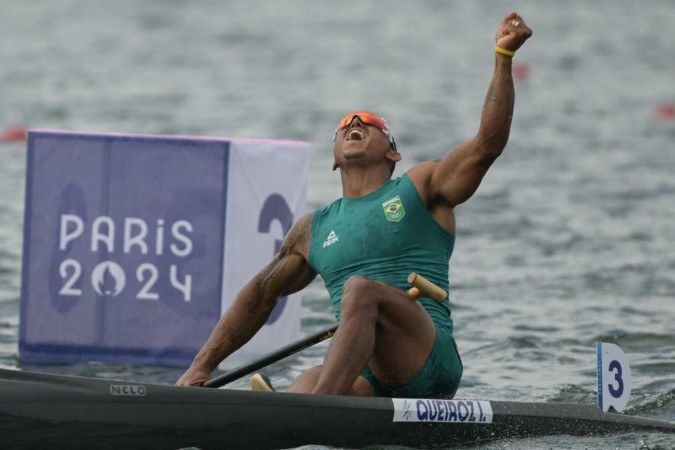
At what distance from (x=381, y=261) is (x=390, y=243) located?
0.09 meters

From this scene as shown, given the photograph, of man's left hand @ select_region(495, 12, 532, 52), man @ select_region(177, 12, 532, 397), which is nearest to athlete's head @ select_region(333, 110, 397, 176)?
man @ select_region(177, 12, 532, 397)

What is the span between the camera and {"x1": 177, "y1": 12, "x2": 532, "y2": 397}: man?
6254 mm

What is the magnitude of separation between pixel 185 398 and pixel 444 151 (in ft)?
38.7

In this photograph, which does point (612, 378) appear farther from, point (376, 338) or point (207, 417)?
point (207, 417)

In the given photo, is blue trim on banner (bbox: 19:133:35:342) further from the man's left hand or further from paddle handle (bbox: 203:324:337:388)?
the man's left hand

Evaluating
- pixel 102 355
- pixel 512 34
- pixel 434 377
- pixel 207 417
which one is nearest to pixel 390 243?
pixel 434 377

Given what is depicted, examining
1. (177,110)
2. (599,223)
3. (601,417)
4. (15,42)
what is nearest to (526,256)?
(599,223)

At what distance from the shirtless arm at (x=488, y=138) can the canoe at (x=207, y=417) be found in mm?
945

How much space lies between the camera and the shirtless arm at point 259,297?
272 inches

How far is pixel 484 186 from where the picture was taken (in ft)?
50.0

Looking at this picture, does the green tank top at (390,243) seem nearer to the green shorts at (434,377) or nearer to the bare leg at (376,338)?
the green shorts at (434,377)

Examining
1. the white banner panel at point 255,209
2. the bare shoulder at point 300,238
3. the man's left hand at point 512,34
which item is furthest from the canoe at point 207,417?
the white banner panel at point 255,209

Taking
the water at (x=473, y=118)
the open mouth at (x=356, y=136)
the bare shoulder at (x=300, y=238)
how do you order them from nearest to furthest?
the open mouth at (x=356, y=136) → the bare shoulder at (x=300, y=238) → the water at (x=473, y=118)

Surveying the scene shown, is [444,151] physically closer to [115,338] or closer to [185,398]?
[115,338]
